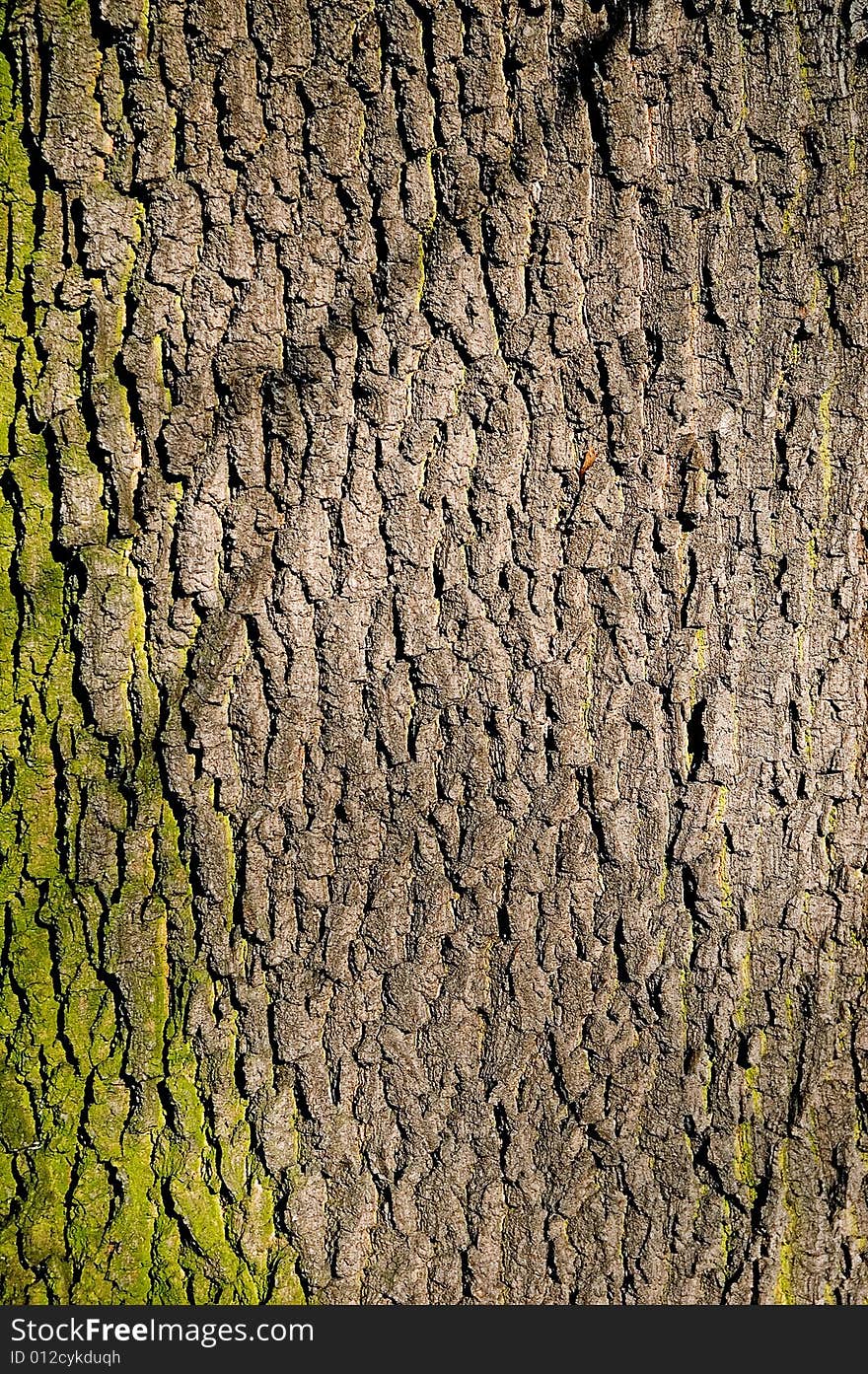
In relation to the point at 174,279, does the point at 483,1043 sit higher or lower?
lower

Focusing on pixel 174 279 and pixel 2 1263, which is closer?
pixel 174 279

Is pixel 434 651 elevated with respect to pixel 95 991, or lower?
elevated

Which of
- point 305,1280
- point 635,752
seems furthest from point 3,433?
point 305,1280

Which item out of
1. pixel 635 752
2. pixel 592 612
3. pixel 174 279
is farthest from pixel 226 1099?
pixel 174 279

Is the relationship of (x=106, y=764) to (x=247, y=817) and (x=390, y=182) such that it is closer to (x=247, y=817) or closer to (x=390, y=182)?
(x=247, y=817)

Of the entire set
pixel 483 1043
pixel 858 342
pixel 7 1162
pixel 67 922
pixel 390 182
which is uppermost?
pixel 390 182

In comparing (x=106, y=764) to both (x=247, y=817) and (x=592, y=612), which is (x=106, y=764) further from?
(x=592, y=612)
